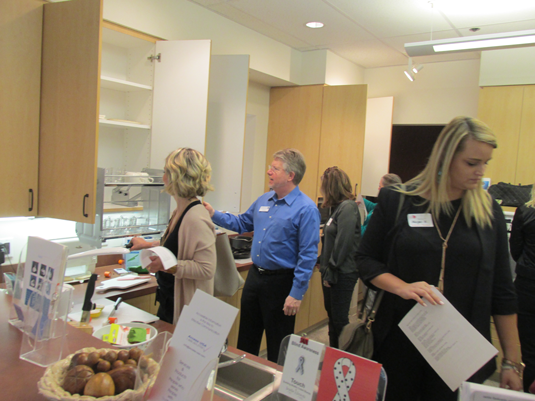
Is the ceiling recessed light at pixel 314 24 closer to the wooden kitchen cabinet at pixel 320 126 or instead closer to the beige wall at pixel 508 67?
the wooden kitchen cabinet at pixel 320 126

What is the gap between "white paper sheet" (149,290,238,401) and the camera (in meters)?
0.73

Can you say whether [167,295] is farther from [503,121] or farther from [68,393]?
A: [503,121]

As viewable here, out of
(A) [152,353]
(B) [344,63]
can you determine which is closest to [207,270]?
(A) [152,353]

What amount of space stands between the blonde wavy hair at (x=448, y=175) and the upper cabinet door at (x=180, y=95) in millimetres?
2145

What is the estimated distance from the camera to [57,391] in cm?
79

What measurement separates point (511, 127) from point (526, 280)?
286cm

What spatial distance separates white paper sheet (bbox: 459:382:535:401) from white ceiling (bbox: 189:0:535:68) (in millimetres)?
3512

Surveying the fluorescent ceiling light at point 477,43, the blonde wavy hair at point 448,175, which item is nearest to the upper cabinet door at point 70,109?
the blonde wavy hair at point 448,175

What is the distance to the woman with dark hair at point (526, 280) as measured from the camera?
6.93 feet

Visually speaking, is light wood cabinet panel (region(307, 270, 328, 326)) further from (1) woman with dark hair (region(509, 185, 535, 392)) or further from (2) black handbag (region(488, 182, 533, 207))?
(2) black handbag (region(488, 182, 533, 207))

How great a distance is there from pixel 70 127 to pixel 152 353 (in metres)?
1.98

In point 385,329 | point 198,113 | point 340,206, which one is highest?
point 198,113

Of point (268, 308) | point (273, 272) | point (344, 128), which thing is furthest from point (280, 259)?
point (344, 128)

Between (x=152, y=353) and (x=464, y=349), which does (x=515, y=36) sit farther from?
(x=152, y=353)
